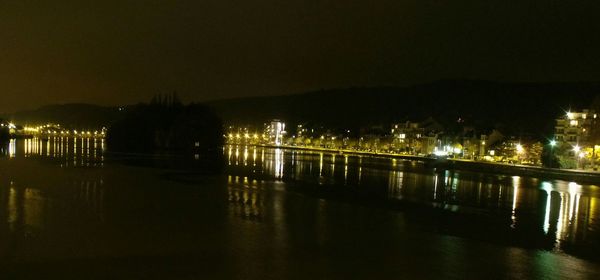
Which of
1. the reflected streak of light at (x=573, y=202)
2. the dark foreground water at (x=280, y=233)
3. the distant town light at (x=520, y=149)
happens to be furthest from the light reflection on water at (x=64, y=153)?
the distant town light at (x=520, y=149)

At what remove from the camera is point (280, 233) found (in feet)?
47.7

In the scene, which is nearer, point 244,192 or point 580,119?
point 244,192

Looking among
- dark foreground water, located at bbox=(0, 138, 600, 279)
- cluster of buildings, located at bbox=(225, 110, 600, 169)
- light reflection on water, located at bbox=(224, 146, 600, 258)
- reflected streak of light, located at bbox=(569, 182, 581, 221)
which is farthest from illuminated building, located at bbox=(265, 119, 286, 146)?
dark foreground water, located at bbox=(0, 138, 600, 279)

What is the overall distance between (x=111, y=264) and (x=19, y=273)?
1.59 meters

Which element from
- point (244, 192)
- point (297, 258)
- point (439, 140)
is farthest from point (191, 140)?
point (297, 258)

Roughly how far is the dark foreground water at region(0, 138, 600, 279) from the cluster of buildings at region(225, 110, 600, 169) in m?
29.1

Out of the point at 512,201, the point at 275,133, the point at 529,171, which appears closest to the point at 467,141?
the point at 529,171

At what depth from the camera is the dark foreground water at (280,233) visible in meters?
11.0

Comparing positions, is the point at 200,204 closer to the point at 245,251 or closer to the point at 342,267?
the point at 245,251

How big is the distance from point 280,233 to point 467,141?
70.4 metres

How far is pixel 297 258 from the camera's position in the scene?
462 inches

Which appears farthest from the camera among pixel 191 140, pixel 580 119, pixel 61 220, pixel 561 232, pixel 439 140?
pixel 439 140

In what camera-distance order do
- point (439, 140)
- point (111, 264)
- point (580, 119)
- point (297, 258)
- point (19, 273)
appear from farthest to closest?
1. point (439, 140)
2. point (580, 119)
3. point (297, 258)
4. point (111, 264)
5. point (19, 273)

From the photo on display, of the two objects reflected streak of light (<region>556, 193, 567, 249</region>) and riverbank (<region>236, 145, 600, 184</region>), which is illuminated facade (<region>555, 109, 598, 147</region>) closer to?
riverbank (<region>236, 145, 600, 184</region>)
